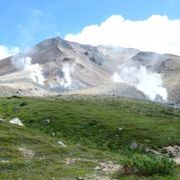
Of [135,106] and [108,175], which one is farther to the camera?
[135,106]

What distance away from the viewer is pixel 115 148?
80.8 metres

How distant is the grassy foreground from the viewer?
4438 centimetres

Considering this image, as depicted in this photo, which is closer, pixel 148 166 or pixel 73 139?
pixel 148 166

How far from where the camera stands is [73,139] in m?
87.9

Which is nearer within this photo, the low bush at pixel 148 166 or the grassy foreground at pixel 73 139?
the low bush at pixel 148 166

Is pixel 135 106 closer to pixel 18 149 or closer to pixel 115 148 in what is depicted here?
pixel 115 148

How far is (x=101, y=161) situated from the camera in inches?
2098

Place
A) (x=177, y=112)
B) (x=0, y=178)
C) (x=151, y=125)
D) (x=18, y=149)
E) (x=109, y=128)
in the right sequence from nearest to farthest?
(x=0, y=178), (x=18, y=149), (x=109, y=128), (x=151, y=125), (x=177, y=112)

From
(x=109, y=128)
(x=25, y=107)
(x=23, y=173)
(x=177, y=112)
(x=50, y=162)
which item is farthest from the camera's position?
(x=177, y=112)

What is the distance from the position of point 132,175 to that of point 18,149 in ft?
51.2

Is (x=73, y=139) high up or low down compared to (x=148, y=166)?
down

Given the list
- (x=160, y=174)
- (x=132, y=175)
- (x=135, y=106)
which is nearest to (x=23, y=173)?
(x=132, y=175)

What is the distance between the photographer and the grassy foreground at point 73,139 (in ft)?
146

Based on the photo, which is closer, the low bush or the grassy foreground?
the low bush
